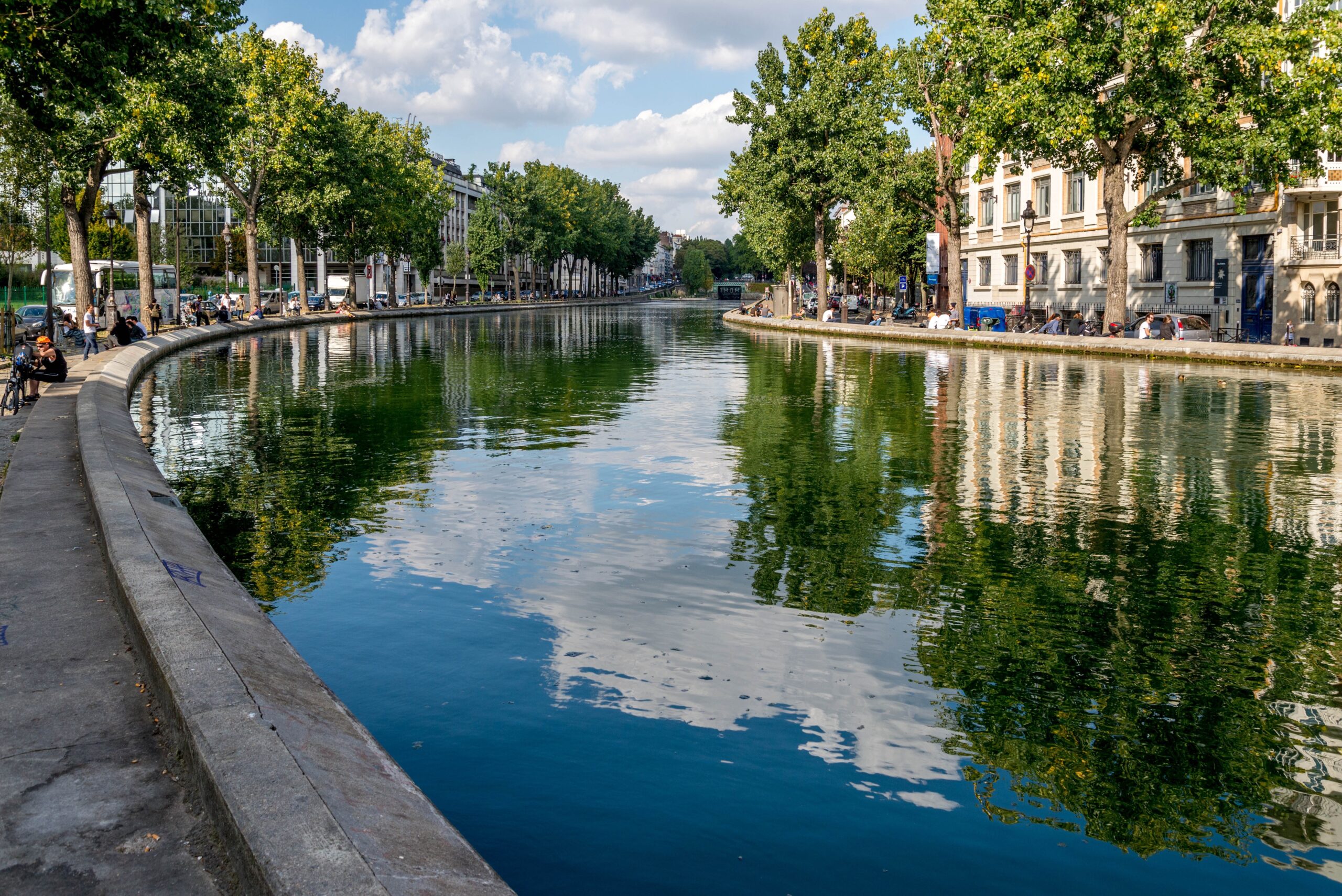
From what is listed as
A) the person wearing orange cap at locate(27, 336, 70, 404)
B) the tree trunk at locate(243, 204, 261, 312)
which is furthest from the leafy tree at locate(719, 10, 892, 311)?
the person wearing orange cap at locate(27, 336, 70, 404)

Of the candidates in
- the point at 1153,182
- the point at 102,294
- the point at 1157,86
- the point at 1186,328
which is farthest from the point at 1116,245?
the point at 102,294

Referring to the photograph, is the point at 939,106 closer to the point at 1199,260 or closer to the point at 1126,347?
the point at 1199,260

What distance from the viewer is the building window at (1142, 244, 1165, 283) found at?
49719 mm

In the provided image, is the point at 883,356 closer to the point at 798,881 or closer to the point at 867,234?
the point at 867,234

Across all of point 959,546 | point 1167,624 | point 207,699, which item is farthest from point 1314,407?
point 207,699

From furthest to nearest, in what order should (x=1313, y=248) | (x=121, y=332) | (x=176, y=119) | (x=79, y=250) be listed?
(x=1313, y=248)
(x=79, y=250)
(x=176, y=119)
(x=121, y=332)

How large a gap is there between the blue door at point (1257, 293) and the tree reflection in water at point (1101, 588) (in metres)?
26.2

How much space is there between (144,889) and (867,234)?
6106cm

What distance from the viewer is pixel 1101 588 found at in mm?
8734

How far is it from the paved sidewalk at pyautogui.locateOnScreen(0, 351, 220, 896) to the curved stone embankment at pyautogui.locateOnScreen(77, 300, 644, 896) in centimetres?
13

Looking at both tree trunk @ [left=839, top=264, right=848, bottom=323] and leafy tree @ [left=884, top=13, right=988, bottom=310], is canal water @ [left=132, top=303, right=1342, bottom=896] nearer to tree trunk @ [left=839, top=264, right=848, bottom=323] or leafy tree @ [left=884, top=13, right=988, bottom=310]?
leafy tree @ [left=884, top=13, right=988, bottom=310]

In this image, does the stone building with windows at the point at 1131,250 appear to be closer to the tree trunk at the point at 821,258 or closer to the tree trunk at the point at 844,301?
the tree trunk at the point at 844,301

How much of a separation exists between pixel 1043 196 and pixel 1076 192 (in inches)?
129

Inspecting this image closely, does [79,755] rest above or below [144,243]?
below
